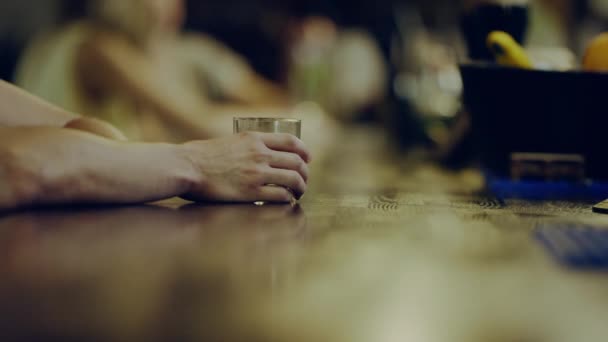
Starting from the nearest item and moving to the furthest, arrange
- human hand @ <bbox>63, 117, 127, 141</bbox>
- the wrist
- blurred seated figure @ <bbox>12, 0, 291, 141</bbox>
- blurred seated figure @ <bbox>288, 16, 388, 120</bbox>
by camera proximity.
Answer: the wrist, human hand @ <bbox>63, 117, 127, 141</bbox>, blurred seated figure @ <bbox>12, 0, 291, 141</bbox>, blurred seated figure @ <bbox>288, 16, 388, 120</bbox>

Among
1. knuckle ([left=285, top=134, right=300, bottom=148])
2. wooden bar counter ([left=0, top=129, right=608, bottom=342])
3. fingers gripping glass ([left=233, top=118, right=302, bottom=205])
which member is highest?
fingers gripping glass ([left=233, top=118, right=302, bottom=205])

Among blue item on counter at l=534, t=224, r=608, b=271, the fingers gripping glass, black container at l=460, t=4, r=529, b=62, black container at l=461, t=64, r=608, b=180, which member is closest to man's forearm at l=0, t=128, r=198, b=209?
the fingers gripping glass

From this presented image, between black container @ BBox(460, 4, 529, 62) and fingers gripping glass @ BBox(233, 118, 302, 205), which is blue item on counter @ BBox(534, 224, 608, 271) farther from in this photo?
black container @ BBox(460, 4, 529, 62)

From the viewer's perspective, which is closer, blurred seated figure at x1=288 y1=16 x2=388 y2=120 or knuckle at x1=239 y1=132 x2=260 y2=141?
knuckle at x1=239 y1=132 x2=260 y2=141

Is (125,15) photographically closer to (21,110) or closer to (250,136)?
(21,110)

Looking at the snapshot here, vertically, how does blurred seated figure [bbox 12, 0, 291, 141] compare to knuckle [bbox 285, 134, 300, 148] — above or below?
above

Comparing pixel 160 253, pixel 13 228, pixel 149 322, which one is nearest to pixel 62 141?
pixel 13 228
